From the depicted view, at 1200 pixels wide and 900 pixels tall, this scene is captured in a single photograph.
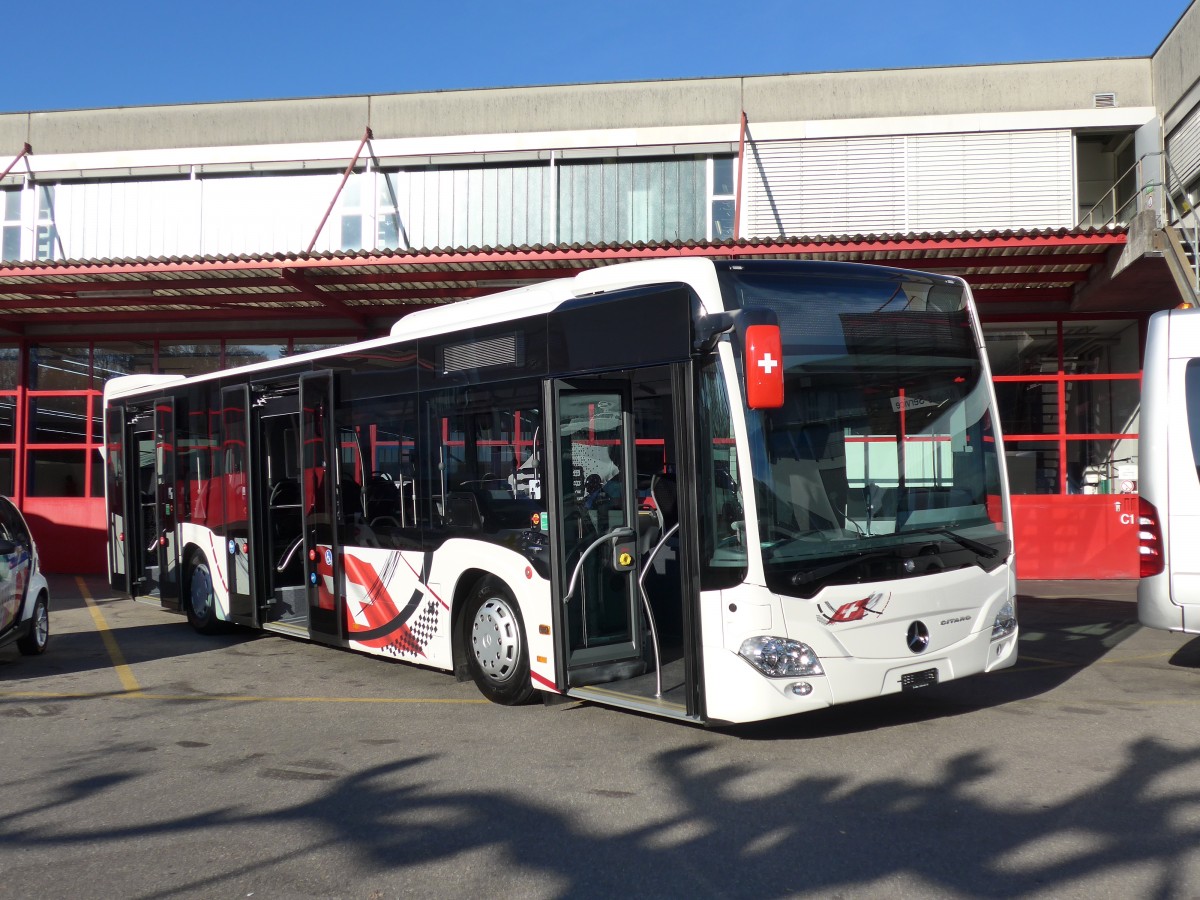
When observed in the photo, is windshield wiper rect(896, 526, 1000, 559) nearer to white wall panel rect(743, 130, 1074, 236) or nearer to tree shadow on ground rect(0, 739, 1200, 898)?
tree shadow on ground rect(0, 739, 1200, 898)

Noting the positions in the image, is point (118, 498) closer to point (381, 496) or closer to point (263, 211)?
point (381, 496)

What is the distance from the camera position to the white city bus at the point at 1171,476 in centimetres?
779

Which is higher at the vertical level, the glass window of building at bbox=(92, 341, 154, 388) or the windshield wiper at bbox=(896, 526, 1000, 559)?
the glass window of building at bbox=(92, 341, 154, 388)

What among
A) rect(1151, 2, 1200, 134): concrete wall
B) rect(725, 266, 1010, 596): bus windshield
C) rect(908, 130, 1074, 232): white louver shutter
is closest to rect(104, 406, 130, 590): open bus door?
rect(725, 266, 1010, 596): bus windshield

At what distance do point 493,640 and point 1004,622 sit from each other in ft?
10.7

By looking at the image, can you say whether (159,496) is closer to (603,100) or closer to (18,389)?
(18,389)

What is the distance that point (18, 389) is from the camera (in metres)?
19.1

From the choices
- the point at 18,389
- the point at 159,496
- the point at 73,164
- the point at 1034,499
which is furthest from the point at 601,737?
the point at 73,164

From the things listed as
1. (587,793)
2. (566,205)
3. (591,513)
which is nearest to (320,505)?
(591,513)

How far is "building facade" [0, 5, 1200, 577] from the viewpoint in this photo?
634 inches

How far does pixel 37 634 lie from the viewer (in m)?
10.3

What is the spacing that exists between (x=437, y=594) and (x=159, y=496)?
590 centimetres

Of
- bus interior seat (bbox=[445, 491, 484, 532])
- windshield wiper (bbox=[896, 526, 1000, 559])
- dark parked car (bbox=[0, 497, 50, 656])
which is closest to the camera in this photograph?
windshield wiper (bbox=[896, 526, 1000, 559])

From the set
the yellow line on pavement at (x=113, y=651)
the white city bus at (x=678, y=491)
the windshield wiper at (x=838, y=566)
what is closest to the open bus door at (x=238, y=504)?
the yellow line on pavement at (x=113, y=651)
